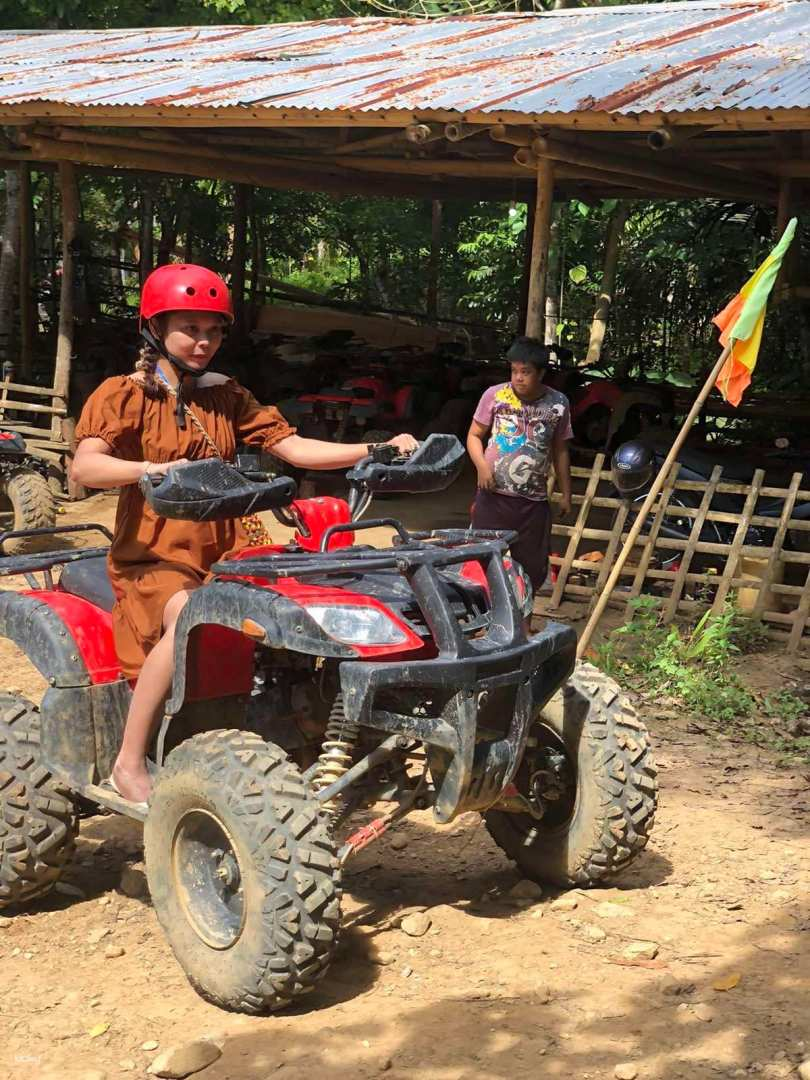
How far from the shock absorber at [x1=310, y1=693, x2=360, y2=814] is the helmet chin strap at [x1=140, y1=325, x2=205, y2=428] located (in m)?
0.96

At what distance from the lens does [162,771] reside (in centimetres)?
358

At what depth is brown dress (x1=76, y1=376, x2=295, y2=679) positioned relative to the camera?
3758mm

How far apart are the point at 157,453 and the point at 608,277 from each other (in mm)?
13476

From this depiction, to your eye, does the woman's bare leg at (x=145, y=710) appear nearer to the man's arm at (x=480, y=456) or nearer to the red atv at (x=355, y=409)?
the man's arm at (x=480, y=456)

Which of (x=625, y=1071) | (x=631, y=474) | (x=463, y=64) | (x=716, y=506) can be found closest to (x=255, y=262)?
(x=463, y=64)

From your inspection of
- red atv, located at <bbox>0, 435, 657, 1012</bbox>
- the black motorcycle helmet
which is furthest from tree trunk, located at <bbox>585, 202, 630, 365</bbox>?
red atv, located at <bbox>0, 435, 657, 1012</bbox>

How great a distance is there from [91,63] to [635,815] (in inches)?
422

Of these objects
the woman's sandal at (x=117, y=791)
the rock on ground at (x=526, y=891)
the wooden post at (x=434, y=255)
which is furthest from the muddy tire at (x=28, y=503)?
the wooden post at (x=434, y=255)

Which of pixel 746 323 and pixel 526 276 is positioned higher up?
pixel 746 323

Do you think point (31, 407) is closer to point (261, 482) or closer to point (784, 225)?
point (784, 225)

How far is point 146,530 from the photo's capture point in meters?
3.84

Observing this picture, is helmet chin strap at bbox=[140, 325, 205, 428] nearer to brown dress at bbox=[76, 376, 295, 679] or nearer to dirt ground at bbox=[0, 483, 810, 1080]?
brown dress at bbox=[76, 376, 295, 679]

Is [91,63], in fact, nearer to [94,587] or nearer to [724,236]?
[724,236]

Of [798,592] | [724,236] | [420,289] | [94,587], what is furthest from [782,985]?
[420,289]
